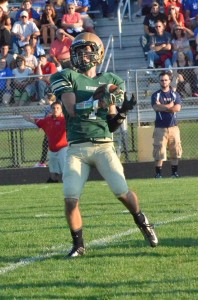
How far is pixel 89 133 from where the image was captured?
7.12 metres

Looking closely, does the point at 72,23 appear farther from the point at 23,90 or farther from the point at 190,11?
the point at 23,90

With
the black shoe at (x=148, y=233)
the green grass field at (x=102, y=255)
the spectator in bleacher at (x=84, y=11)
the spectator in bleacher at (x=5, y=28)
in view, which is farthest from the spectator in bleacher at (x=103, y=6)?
the black shoe at (x=148, y=233)

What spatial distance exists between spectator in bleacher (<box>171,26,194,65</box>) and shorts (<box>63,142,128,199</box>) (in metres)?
13.0

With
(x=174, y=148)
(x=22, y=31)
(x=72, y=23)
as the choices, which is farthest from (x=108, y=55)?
(x=174, y=148)

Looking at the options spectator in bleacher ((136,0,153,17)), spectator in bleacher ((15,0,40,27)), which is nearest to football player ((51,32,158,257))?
spectator in bleacher ((15,0,40,27))

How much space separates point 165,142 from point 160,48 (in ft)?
13.7

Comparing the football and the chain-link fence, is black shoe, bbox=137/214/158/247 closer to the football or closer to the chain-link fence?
the football

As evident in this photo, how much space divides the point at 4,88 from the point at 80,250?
481 inches

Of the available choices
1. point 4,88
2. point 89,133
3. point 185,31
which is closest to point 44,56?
point 4,88

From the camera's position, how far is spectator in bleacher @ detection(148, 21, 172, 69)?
20.3 metres

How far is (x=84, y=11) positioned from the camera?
22.8 meters

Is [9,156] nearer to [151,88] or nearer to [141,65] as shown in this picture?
[151,88]

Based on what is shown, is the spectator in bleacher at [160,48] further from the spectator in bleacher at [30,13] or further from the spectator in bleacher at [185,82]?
the spectator in bleacher at [30,13]

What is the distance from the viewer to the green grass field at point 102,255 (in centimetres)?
573
